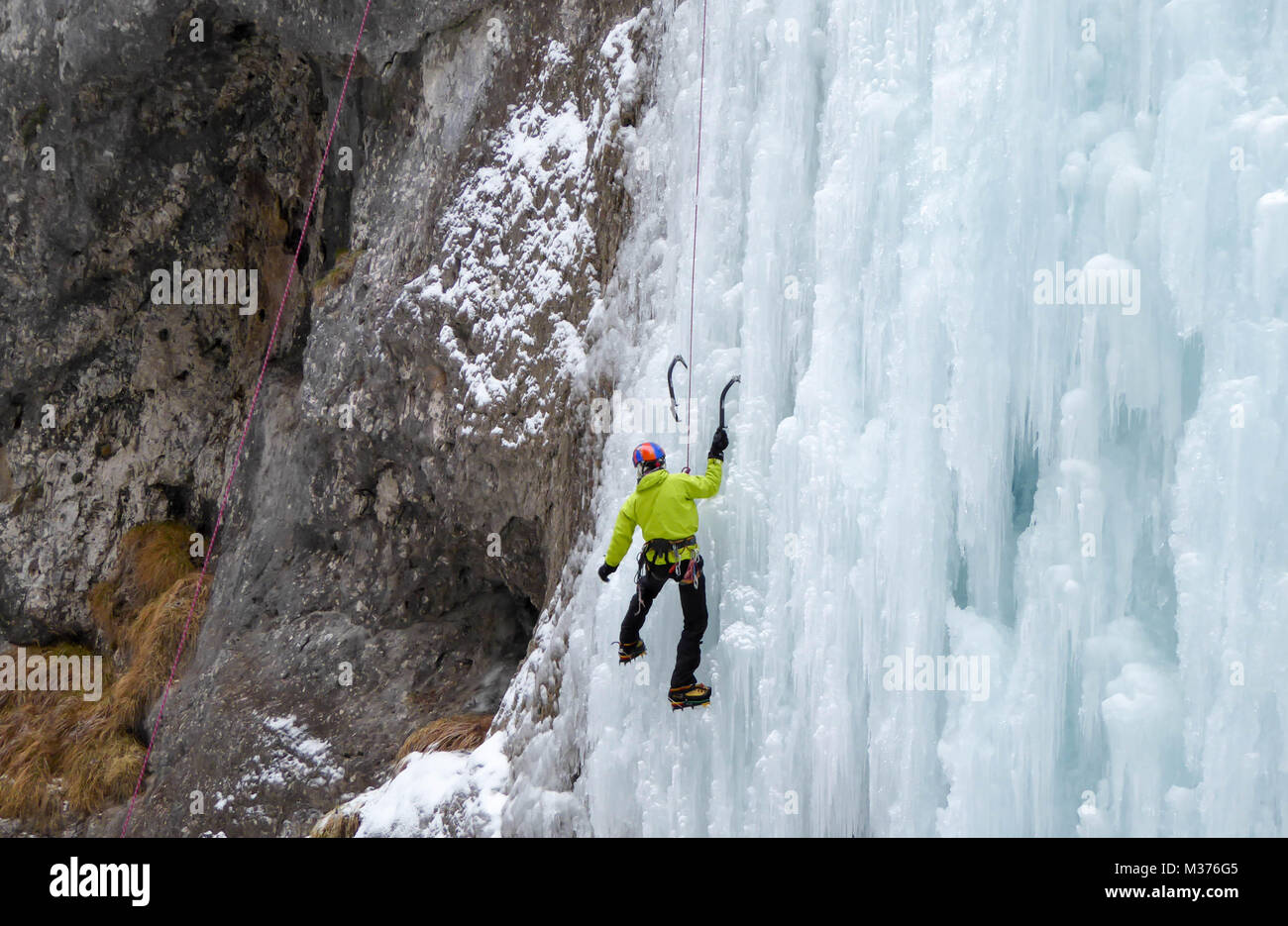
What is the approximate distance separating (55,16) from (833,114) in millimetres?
7202

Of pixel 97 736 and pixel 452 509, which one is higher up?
pixel 452 509

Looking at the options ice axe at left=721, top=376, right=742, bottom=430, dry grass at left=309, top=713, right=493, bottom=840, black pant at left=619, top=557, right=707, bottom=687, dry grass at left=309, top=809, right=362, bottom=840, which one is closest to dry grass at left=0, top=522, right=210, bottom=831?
dry grass at left=309, top=713, right=493, bottom=840

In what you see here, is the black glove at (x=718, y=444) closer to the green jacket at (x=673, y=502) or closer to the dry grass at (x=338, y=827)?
the green jacket at (x=673, y=502)

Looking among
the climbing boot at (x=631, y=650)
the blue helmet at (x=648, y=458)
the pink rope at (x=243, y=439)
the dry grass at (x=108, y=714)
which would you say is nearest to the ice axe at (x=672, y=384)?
the blue helmet at (x=648, y=458)

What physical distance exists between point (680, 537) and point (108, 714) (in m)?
6.64

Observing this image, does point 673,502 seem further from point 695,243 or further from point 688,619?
point 695,243

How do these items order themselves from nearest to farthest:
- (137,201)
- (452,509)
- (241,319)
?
(452,509) → (137,201) → (241,319)

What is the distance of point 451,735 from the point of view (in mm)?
7777

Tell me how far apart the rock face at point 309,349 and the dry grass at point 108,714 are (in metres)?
0.38

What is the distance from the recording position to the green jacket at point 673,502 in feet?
18.3

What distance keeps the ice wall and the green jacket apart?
22 cm
